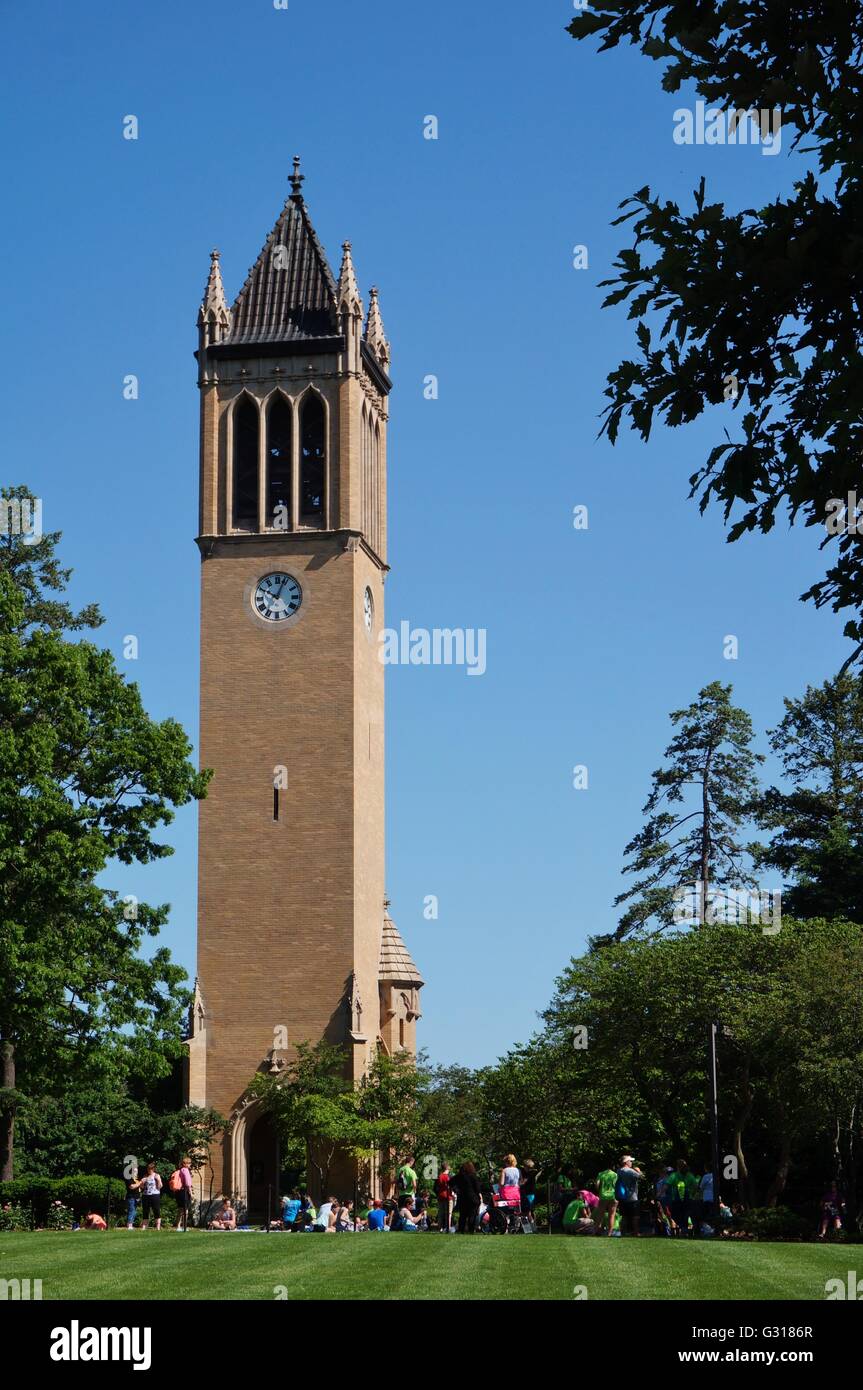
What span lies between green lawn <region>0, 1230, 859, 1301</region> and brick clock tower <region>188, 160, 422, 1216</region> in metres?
24.5

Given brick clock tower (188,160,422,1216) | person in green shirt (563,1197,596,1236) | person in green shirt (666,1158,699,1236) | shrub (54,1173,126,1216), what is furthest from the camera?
brick clock tower (188,160,422,1216)

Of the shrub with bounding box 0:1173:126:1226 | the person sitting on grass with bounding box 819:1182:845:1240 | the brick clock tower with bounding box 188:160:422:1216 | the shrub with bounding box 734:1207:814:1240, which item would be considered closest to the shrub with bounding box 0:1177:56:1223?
the shrub with bounding box 0:1173:126:1226

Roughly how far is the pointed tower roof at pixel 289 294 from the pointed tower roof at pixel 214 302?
44 centimetres

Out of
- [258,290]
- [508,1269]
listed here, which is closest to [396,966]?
[258,290]

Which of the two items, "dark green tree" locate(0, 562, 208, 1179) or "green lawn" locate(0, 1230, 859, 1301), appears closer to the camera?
"green lawn" locate(0, 1230, 859, 1301)

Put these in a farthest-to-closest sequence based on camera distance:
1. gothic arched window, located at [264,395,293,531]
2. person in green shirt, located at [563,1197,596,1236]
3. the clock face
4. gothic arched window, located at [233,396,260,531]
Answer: gothic arched window, located at [233,396,260,531] → gothic arched window, located at [264,395,293,531] → the clock face → person in green shirt, located at [563,1197,596,1236]

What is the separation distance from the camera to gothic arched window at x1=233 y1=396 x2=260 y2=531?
5972cm

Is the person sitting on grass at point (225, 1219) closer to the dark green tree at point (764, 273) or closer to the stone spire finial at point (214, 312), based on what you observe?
the stone spire finial at point (214, 312)

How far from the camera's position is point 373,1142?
5275 centimetres

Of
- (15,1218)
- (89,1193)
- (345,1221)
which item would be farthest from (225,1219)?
(15,1218)

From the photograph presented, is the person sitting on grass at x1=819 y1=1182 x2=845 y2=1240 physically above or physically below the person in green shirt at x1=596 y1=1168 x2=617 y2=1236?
below

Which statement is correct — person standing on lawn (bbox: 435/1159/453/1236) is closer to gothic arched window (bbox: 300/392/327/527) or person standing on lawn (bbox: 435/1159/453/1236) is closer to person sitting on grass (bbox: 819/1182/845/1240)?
person sitting on grass (bbox: 819/1182/845/1240)

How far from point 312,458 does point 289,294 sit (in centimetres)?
525

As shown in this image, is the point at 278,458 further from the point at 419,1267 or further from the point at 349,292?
the point at 419,1267
